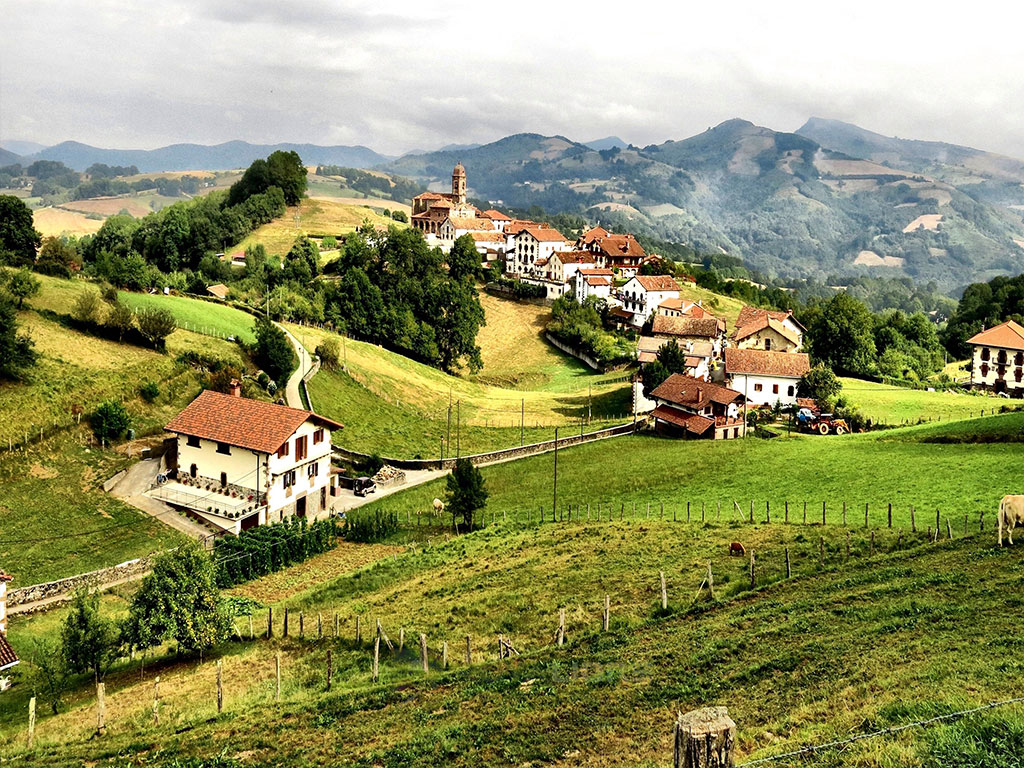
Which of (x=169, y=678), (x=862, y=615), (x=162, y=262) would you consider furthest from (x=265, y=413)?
(x=162, y=262)

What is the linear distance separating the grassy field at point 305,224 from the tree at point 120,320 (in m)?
66.4

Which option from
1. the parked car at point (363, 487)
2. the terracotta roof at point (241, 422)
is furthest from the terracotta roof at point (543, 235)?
the terracotta roof at point (241, 422)

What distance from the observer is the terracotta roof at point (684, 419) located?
6088cm

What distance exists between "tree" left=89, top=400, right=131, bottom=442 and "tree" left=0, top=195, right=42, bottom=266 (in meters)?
42.7

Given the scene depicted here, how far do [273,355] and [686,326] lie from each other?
5018cm

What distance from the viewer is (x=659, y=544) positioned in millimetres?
33969

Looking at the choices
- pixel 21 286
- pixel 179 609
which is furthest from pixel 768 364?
pixel 21 286

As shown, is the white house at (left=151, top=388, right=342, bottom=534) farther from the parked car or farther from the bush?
the bush

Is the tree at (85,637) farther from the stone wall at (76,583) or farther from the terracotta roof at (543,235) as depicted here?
the terracotta roof at (543,235)

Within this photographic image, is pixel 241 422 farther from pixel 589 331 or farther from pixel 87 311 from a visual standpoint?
pixel 589 331

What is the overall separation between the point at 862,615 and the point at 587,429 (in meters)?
48.8

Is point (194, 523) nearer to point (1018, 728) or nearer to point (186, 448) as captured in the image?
point (186, 448)

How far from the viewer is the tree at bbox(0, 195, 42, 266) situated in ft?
276

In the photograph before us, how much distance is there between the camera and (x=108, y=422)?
49594 millimetres
